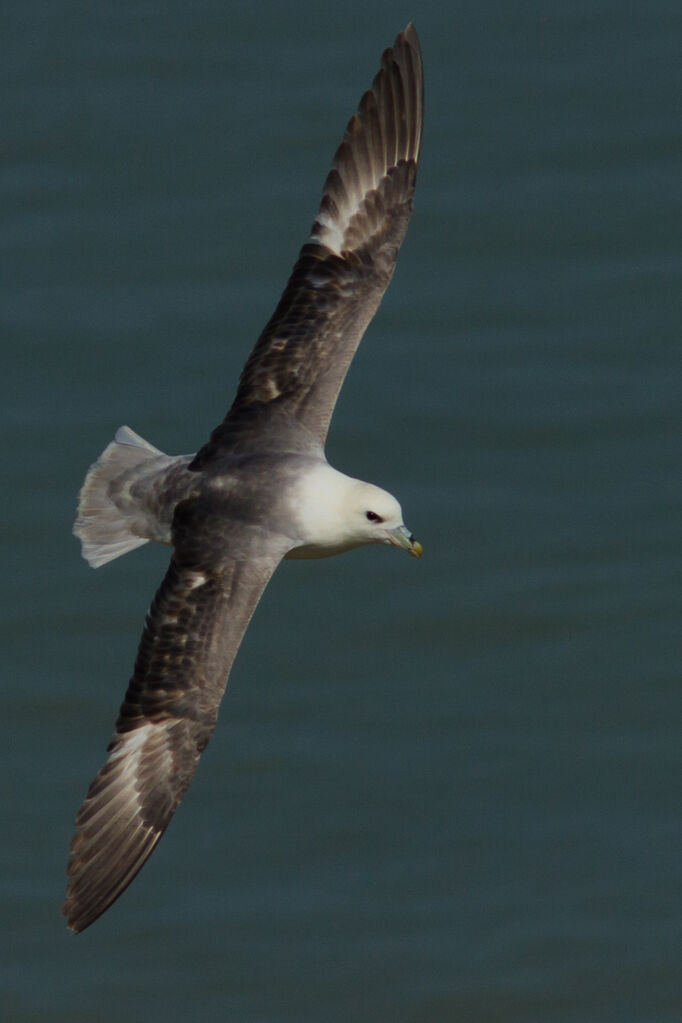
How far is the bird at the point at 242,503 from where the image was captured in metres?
9.43

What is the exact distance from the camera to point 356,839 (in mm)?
10844

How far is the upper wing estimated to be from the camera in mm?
9305

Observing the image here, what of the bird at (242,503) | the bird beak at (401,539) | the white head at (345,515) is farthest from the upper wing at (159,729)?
the bird beak at (401,539)

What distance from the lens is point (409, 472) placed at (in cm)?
1221

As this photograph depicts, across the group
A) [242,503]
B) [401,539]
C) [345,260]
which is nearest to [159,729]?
[242,503]

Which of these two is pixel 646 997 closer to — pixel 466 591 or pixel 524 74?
pixel 466 591

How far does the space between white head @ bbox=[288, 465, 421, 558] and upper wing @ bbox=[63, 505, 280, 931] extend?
40 cm

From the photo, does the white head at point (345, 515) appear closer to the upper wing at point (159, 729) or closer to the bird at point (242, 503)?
the bird at point (242, 503)

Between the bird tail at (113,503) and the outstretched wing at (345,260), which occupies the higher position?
the outstretched wing at (345,260)

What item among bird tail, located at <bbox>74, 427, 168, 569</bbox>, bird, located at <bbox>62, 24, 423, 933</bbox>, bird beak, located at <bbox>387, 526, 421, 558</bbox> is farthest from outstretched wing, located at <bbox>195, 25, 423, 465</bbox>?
bird beak, located at <bbox>387, 526, 421, 558</bbox>

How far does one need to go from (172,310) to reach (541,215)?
2.23 metres

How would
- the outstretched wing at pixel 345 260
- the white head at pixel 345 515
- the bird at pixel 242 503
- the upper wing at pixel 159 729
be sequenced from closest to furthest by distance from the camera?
the upper wing at pixel 159 729
the bird at pixel 242 503
the white head at pixel 345 515
the outstretched wing at pixel 345 260

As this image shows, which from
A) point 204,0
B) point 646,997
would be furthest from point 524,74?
point 646,997

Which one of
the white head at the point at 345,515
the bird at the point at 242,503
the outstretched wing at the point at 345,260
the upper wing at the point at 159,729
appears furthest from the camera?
the outstretched wing at the point at 345,260
